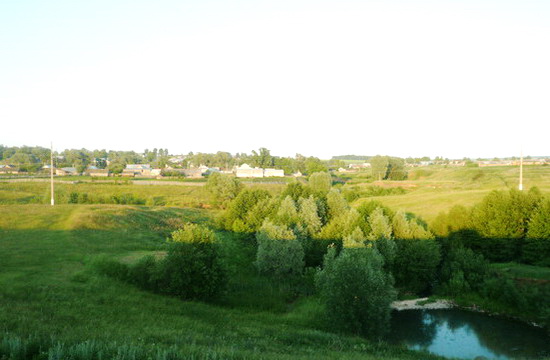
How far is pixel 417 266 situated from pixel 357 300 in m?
14.1

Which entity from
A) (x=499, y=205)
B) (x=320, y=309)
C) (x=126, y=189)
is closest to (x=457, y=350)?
(x=320, y=309)

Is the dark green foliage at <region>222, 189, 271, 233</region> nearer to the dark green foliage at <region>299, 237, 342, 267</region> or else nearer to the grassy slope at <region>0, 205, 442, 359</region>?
the dark green foliage at <region>299, 237, 342, 267</region>

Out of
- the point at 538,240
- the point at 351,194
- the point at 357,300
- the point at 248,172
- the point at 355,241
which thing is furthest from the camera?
the point at 248,172

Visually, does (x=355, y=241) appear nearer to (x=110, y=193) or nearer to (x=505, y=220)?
(x=505, y=220)

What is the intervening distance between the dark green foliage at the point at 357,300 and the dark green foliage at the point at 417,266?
39.8ft

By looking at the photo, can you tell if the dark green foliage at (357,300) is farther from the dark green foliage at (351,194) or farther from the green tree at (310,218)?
the dark green foliage at (351,194)

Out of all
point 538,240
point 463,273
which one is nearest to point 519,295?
point 463,273

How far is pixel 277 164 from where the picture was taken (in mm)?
172750

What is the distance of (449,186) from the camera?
8275 cm

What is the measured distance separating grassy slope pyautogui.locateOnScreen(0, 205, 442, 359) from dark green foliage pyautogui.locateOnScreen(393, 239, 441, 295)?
10.8 meters

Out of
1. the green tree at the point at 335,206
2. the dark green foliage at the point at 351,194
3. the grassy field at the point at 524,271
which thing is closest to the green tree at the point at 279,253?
the green tree at the point at 335,206

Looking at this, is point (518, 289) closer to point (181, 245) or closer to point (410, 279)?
point (410, 279)

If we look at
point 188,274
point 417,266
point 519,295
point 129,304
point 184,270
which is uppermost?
point 184,270

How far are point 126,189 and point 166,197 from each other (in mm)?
11537
